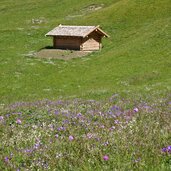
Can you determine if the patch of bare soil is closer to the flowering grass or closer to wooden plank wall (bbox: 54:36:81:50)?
wooden plank wall (bbox: 54:36:81:50)

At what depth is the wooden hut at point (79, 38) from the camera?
68.7 m

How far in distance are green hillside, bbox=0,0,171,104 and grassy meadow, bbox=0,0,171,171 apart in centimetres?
13

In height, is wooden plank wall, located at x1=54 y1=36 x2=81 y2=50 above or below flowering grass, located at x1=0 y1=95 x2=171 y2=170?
below

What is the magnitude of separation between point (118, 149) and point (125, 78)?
Result: 1583 inches

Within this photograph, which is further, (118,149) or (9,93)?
(9,93)

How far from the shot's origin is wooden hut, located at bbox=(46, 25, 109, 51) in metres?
68.7

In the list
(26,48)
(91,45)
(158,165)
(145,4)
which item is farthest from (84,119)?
(145,4)

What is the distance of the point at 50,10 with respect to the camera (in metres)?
121

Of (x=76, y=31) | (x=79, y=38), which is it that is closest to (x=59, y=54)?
(x=79, y=38)

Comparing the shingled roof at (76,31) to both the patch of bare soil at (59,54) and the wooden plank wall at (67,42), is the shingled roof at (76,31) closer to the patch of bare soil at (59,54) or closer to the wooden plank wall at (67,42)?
the wooden plank wall at (67,42)

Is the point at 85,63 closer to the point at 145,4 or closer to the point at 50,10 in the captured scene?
the point at 145,4

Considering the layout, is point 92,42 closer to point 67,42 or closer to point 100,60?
point 67,42

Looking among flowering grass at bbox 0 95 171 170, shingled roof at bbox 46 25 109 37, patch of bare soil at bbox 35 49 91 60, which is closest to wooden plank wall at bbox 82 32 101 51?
shingled roof at bbox 46 25 109 37

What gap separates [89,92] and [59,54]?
37.7 meters
